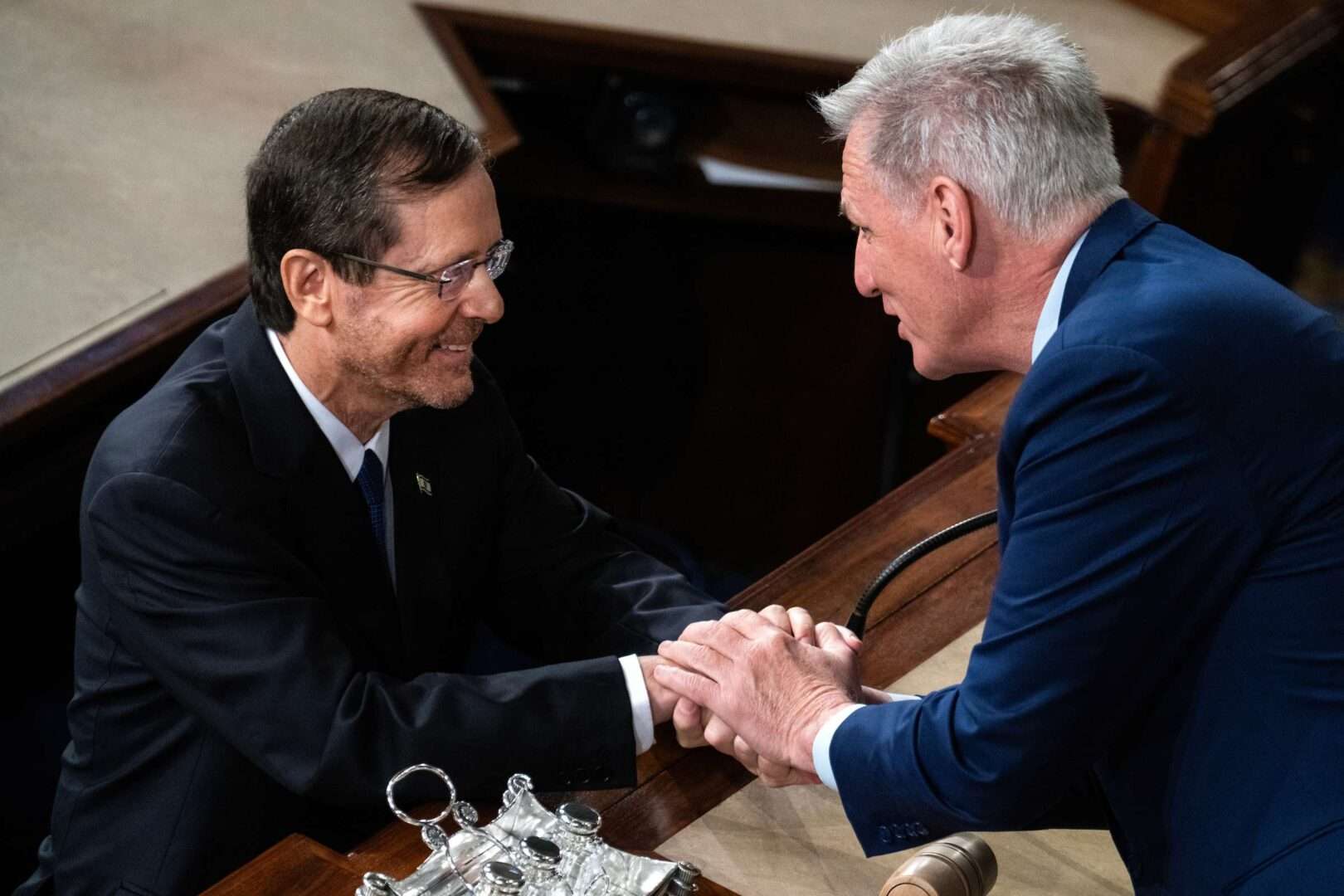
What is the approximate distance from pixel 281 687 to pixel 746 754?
0.52m

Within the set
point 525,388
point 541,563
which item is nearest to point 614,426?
point 525,388

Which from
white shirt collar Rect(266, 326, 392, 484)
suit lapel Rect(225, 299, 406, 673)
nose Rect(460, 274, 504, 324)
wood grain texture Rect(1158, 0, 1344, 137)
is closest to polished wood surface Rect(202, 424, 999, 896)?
suit lapel Rect(225, 299, 406, 673)

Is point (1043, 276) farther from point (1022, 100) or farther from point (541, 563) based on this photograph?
point (541, 563)

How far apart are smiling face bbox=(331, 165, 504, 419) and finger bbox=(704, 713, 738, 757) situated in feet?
1.67

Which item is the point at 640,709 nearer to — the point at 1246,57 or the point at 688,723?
the point at 688,723

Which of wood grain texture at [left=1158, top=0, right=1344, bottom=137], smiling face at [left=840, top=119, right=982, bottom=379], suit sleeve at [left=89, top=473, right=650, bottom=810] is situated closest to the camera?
smiling face at [left=840, top=119, right=982, bottom=379]

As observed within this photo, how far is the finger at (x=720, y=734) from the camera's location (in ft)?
6.59

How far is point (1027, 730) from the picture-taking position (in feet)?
5.56

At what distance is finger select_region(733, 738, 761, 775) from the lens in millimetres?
1985

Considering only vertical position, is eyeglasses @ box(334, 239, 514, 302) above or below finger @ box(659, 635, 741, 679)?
above

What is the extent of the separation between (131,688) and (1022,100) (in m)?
1.22

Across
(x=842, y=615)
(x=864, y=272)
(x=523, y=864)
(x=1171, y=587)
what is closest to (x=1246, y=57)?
(x=842, y=615)

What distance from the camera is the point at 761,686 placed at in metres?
2.00

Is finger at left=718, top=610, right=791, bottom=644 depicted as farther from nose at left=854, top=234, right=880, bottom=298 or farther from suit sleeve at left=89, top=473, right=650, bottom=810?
nose at left=854, top=234, right=880, bottom=298
